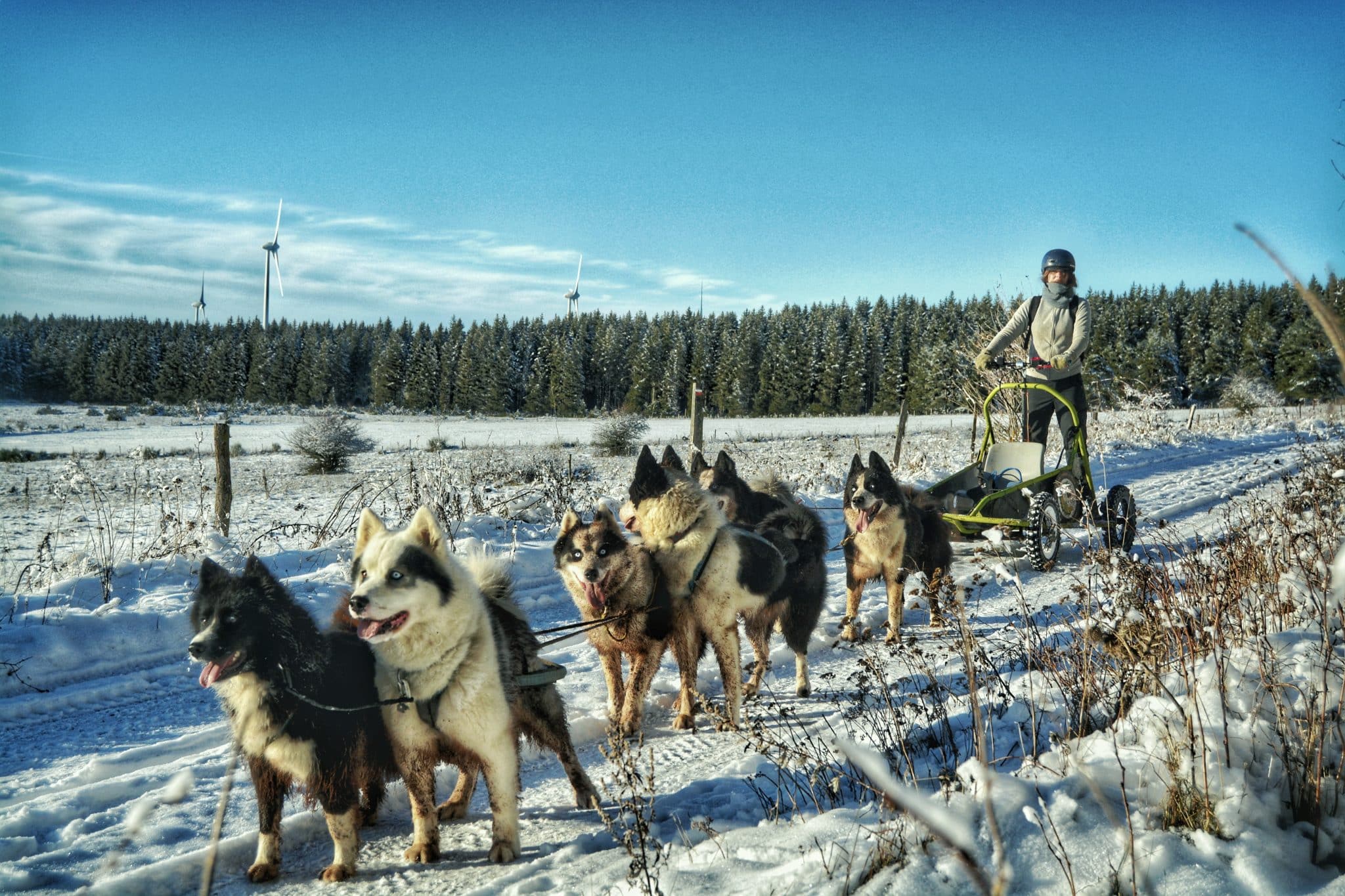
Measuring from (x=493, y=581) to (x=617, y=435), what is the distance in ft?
75.8

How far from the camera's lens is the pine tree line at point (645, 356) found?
7256cm

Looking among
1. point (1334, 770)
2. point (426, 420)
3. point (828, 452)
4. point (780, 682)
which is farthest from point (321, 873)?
point (426, 420)

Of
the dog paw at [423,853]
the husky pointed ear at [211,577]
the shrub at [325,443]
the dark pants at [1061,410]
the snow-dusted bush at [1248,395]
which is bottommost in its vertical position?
the dog paw at [423,853]

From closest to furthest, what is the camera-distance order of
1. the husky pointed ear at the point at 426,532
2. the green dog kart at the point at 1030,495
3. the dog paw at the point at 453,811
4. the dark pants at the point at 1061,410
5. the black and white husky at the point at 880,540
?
the husky pointed ear at the point at 426,532 < the dog paw at the point at 453,811 < the black and white husky at the point at 880,540 < the green dog kart at the point at 1030,495 < the dark pants at the point at 1061,410

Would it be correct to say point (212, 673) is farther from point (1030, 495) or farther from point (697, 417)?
point (697, 417)

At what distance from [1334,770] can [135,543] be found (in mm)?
11005

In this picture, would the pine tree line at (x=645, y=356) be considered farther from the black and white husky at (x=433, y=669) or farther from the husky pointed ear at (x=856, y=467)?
the black and white husky at (x=433, y=669)

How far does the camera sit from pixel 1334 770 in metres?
2.60

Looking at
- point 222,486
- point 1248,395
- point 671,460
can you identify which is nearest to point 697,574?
point 671,460

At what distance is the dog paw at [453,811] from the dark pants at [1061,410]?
24.4 ft

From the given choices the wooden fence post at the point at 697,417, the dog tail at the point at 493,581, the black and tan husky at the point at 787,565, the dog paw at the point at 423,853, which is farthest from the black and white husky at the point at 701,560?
the wooden fence post at the point at 697,417

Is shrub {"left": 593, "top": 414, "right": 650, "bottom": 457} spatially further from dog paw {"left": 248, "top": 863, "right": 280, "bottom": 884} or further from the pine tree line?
the pine tree line

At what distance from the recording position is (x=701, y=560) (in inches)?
191

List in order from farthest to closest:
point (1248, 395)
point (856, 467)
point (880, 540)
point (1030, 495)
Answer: point (1248, 395) < point (1030, 495) < point (856, 467) < point (880, 540)
